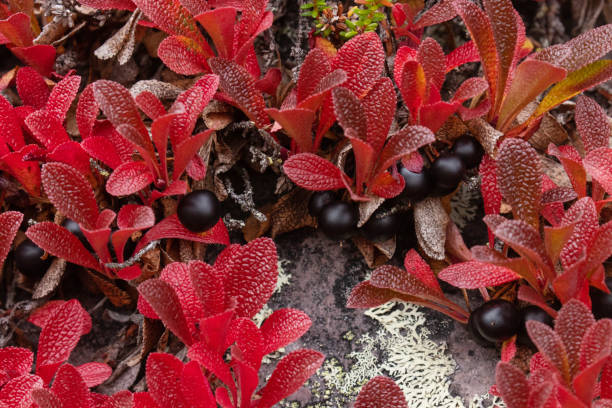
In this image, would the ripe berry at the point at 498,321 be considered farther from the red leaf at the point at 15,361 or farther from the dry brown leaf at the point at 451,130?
the red leaf at the point at 15,361

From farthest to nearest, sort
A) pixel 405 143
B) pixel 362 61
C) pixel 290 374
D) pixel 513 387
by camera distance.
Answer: pixel 362 61, pixel 405 143, pixel 290 374, pixel 513 387

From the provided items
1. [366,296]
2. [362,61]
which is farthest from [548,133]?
[366,296]

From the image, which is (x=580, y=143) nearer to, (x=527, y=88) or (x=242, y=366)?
(x=527, y=88)

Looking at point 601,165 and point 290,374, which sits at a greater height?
point 601,165

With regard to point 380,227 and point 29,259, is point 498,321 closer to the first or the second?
point 380,227

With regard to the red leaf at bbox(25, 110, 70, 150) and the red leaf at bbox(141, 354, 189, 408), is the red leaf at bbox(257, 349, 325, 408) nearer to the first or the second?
the red leaf at bbox(141, 354, 189, 408)

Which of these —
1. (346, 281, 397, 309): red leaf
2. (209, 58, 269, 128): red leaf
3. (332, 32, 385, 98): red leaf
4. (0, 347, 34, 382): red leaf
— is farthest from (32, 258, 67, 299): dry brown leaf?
(332, 32, 385, 98): red leaf
